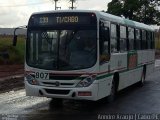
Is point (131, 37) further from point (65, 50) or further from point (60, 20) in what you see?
point (65, 50)

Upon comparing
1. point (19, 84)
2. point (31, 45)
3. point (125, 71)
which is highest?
point (31, 45)

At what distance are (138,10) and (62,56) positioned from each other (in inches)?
2013

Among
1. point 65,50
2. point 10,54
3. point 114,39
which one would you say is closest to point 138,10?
point 10,54


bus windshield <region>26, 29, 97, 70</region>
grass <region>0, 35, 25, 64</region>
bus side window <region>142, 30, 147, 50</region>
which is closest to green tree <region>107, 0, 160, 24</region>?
grass <region>0, 35, 25, 64</region>

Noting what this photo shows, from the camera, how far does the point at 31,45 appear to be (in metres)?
12.5

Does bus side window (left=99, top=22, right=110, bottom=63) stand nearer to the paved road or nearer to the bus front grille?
the bus front grille

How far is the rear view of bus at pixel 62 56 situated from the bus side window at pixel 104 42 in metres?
0.28

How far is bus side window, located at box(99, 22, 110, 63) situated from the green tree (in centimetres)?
4869

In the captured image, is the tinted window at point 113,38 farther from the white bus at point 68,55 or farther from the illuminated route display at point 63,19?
the illuminated route display at point 63,19

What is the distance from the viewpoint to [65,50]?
39.5 feet

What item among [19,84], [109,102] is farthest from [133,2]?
[109,102]

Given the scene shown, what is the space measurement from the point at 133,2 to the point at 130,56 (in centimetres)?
4642

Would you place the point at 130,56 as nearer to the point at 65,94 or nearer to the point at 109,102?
the point at 109,102

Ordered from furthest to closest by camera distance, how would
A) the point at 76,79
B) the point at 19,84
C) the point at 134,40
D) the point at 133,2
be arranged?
the point at 133,2 → the point at 19,84 → the point at 134,40 → the point at 76,79
